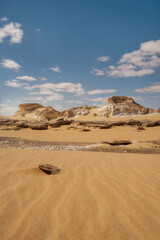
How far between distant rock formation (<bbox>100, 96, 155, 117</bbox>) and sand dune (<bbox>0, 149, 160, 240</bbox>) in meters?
34.5

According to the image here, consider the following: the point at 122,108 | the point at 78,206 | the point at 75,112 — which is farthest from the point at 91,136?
the point at 75,112

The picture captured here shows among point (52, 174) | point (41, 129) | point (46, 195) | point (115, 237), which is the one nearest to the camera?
point (115, 237)

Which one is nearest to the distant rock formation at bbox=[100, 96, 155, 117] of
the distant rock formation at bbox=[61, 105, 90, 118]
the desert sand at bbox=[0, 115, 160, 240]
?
the distant rock formation at bbox=[61, 105, 90, 118]

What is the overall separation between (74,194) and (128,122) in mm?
18091

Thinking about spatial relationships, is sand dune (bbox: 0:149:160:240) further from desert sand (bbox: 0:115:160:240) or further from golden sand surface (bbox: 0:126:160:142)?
golden sand surface (bbox: 0:126:160:142)

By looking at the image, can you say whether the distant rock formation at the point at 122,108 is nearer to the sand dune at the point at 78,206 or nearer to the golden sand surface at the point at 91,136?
the golden sand surface at the point at 91,136

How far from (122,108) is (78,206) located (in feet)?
122

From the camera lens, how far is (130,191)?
90.8 inches

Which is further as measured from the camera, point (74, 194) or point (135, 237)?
point (74, 194)

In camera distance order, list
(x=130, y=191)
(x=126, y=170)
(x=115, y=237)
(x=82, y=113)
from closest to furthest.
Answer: (x=115, y=237) → (x=130, y=191) → (x=126, y=170) → (x=82, y=113)

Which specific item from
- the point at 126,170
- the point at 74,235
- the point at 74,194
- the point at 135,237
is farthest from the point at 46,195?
the point at 126,170

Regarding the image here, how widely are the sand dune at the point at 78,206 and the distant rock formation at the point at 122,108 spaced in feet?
113

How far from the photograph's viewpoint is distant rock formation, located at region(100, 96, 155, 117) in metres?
36.6

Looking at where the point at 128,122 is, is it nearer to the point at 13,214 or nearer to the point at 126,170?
the point at 126,170
